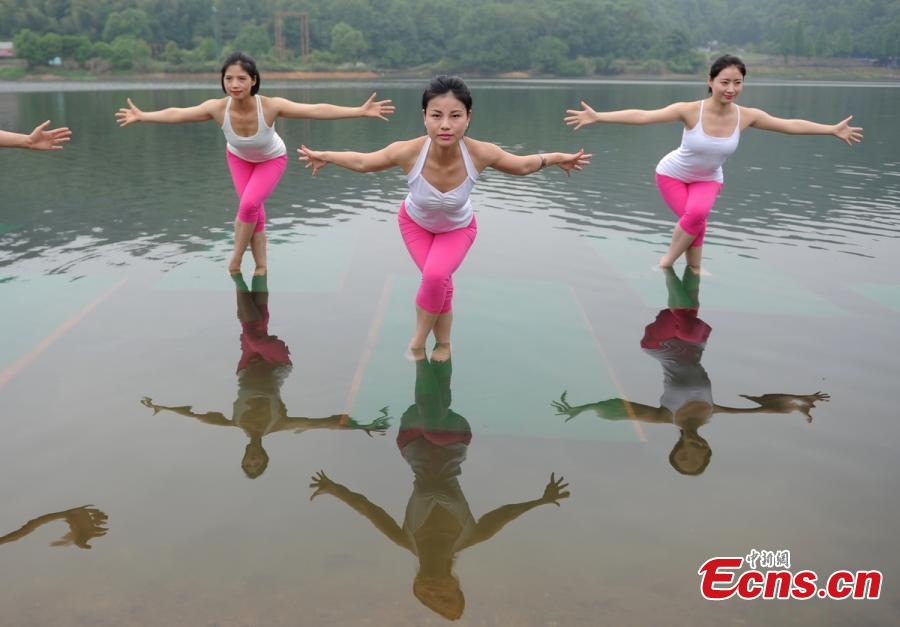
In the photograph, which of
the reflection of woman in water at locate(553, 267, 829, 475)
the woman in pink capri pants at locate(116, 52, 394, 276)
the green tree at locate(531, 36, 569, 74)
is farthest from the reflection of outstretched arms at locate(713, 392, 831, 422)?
the green tree at locate(531, 36, 569, 74)

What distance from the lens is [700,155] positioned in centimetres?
762

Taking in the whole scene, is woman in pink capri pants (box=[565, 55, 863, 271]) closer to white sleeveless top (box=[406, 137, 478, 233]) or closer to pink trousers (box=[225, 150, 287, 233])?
white sleeveless top (box=[406, 137, 478, 233])

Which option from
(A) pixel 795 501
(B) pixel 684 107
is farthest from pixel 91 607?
(B) pixel 684 107

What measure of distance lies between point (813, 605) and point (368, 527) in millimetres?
1907

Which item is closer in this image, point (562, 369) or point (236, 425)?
point (236, 425)

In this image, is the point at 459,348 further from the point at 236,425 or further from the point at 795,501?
the point at 795,501

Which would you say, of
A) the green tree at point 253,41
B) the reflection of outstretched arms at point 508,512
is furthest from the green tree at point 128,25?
the reflection of outstretched arms at point 508,512

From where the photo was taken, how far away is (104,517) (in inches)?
143

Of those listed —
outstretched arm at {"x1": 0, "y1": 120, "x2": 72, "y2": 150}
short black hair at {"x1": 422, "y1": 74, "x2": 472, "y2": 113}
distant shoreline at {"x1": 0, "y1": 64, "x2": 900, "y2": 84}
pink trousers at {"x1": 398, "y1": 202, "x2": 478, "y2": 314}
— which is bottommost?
pink trousers at {"x1": 398, "y1": 202, "x2": 478, "y2": 314}

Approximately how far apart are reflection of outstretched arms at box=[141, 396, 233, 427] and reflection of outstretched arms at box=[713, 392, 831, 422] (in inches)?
120

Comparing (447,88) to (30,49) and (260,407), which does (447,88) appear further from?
(30,49)

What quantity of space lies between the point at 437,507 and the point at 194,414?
5.89ft

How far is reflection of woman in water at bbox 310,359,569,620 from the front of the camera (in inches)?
128

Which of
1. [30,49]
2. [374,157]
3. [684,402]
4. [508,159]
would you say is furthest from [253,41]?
[684,402]
